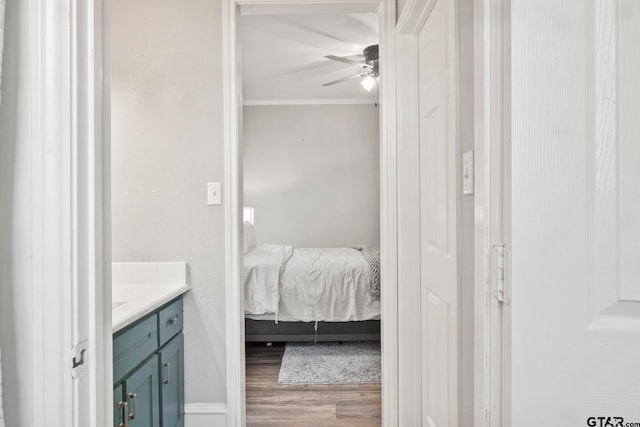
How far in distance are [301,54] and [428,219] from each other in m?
2.82

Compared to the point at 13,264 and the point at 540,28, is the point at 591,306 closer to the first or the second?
the point at 540,28

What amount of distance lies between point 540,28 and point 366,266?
290 centimetres

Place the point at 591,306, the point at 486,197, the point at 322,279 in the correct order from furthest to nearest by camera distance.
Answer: the point at 322,279, the point at 486,197, the point at 591,306

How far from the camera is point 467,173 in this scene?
39.7 inches

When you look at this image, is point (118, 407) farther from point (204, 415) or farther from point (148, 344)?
point (204, 415)

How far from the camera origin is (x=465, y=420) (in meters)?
1.07

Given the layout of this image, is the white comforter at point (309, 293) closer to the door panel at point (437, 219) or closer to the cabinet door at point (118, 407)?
the door panel at point (437, 219)

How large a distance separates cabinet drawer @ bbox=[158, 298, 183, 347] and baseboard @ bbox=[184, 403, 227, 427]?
1.36 ft

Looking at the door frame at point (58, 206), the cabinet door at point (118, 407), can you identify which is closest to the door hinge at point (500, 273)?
the door frame at point (58, 206)

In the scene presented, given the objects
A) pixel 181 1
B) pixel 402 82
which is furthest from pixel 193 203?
pixel 402 82

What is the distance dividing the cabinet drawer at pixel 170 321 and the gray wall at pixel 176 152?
77 millimetres

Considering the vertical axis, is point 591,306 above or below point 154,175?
below

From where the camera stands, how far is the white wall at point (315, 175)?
5551 mm

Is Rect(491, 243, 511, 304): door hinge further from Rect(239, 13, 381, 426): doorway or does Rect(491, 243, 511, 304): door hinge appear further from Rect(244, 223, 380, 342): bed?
Rect(244, 223, 380, 342): bed
